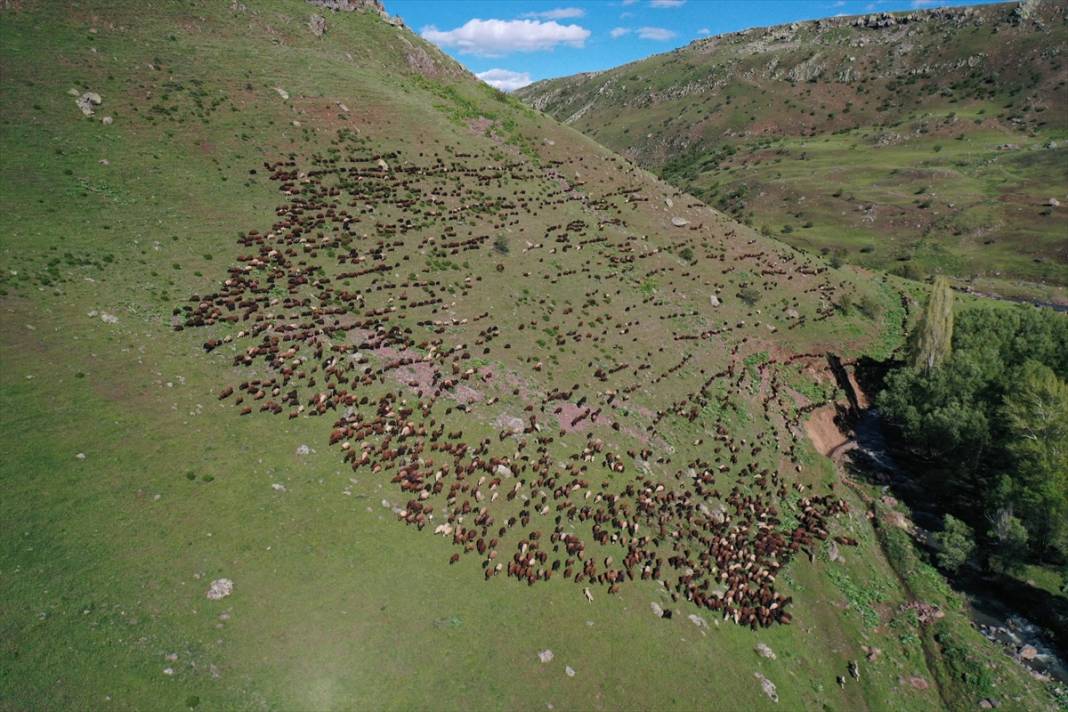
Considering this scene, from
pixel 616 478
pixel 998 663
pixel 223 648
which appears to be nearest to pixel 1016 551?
pixel 998 663

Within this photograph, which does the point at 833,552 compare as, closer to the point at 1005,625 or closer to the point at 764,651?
the point at 1005,625

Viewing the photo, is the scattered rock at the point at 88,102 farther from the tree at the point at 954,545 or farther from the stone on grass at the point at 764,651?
the tree at the point at 954,545

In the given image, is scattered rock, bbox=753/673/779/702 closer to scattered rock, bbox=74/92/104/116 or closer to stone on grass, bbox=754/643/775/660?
stone on grass, bbox=754/643/775/660

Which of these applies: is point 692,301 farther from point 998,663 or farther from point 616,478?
point 998,663

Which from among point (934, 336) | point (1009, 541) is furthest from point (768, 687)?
point (934, 336)

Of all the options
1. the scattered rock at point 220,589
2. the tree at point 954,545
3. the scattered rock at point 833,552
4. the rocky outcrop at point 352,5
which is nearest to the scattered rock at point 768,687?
the scattered rock at point 833,552

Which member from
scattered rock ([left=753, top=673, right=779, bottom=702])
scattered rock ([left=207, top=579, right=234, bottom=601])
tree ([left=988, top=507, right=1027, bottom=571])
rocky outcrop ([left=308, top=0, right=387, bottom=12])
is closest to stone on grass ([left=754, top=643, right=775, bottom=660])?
scattered rock ([left=753, top=673, right=779, bottom=702])
